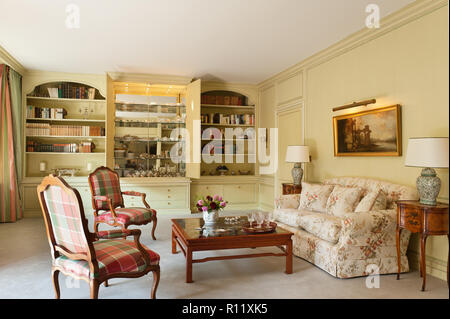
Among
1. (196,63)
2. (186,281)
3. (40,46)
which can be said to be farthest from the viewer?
(196,63)

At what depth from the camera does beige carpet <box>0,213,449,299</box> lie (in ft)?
9.10

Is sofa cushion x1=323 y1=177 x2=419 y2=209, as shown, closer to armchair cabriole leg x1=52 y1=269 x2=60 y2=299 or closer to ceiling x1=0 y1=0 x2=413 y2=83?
ceiling x1=0 y1=0 x2=413 y2=83

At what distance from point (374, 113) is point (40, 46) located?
4891 mm

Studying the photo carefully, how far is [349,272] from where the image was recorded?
124 inches

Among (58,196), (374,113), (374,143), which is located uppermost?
(374,113)

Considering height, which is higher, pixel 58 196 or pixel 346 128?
pixel 346 128

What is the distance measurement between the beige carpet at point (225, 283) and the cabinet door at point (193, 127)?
9.75 feet

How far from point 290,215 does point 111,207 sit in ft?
7.46

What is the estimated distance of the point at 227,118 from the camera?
7.40 metres

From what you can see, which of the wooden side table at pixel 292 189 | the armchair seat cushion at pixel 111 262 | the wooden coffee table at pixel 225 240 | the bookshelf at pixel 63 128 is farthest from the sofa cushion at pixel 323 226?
the bookshelf at pixel 63 128

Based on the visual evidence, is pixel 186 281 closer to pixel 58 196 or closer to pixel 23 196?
pixel 58 196

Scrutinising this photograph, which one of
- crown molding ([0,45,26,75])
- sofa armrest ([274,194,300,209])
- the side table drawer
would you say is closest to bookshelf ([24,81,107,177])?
crown molding ([0,45,26,75])
